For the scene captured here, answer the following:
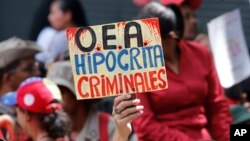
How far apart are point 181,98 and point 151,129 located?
285mm

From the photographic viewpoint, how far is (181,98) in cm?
809

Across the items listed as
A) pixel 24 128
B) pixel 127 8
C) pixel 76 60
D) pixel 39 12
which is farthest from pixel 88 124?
pixel 127 8

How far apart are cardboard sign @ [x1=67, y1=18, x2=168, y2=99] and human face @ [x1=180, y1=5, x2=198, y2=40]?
3.19m

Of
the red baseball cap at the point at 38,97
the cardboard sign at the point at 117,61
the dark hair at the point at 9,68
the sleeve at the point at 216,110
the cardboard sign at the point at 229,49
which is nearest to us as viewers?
the cardboard sign at the point at 117,61

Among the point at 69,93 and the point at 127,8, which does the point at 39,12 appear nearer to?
the point at 127,8

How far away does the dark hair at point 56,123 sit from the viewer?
7543mm

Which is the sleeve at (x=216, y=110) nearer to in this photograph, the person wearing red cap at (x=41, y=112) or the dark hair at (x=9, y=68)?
the person wearing red cap at (x=41, y=112)

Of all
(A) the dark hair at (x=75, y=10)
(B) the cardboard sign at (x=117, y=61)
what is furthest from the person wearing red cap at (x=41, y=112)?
(A) the dark hair at (x=75, y=10)

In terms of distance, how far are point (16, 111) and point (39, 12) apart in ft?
10.2

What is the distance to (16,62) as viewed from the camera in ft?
28.9

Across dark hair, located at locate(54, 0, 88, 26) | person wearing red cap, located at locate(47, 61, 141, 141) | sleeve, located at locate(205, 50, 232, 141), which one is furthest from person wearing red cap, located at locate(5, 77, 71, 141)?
dark hair, located at locate(54, 0, 88, 26)

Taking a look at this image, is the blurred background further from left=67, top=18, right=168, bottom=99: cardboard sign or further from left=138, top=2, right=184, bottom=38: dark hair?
left=67, top=18, right=168, bottom=99: cardboard sign

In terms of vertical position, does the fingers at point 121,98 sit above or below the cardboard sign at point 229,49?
below

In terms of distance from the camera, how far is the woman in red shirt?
8031mm
